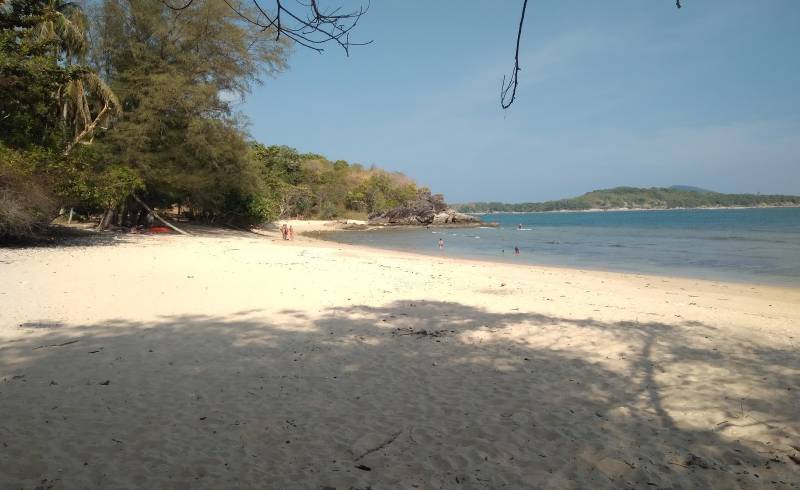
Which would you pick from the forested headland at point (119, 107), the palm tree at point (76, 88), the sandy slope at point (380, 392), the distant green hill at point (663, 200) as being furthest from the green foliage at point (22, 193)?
the distant green hill at point (663, 200)

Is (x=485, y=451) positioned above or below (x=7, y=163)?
below

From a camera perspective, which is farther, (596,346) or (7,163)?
(7,163)

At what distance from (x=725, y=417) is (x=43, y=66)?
1635 centimetres

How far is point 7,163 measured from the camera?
1200cm

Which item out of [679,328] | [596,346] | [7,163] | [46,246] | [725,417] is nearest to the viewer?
[725,417]

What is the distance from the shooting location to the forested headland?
12977 mm

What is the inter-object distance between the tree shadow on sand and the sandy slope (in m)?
0.02

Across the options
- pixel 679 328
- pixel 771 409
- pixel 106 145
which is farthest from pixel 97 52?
pixel 771 409

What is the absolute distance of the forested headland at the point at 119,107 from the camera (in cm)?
1298

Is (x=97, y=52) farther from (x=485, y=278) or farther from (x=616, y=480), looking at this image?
(x=616, y=480)

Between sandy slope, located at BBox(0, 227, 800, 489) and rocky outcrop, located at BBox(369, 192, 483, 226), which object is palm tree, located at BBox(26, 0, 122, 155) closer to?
sandy slope, located at BBox(0, 227, 800, 489)

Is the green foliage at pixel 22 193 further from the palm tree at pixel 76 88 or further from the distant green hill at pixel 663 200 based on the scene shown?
the distant green hill at pixel 663 200

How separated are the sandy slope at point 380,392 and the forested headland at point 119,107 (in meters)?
6.59

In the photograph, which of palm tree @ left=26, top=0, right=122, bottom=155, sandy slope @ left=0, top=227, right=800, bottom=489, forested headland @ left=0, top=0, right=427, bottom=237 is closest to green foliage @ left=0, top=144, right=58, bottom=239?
forested headland @ left=0, top=0, right=427, bottom=237
